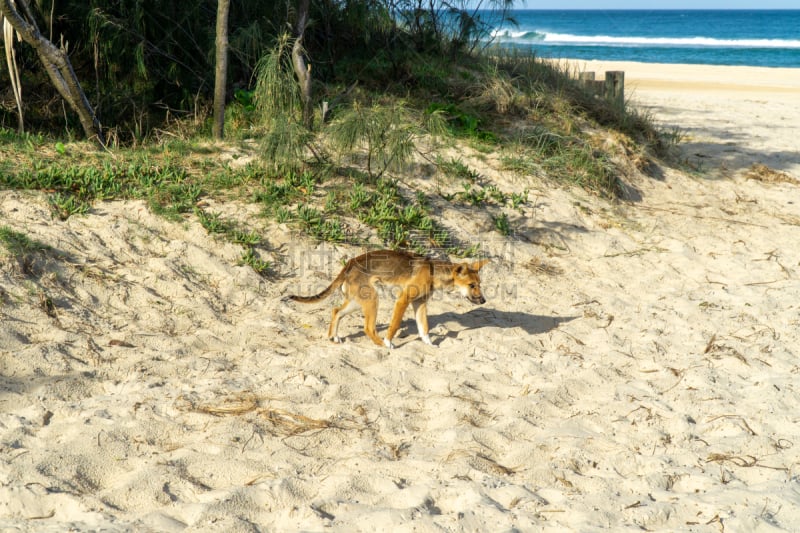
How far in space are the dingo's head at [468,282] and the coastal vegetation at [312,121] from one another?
1.42m

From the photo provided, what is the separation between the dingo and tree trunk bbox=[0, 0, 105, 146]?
4602mm

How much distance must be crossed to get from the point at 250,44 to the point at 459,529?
8.72 m

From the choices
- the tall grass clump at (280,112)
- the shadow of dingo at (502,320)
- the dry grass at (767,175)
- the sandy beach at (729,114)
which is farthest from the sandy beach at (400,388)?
the sandy beach at (729,114)

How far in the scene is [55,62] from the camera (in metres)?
9.12

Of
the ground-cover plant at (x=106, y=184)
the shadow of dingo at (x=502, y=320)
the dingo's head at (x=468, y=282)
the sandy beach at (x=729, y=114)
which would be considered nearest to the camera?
the dingo's head at (x=468, y=282)

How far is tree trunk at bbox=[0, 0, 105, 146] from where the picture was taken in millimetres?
8656

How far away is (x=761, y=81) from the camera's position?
29.4m

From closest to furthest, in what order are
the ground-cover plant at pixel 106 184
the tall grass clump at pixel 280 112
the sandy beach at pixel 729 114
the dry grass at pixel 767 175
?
the ground-cover plant at pixel 106 184 < the tall grass clump at pixel 280 112 < the dry grass at pixel 767 175 < the sandy beach at pixel 729 114

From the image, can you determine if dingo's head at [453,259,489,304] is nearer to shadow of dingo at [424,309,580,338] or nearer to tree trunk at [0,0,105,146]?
shadow of dingo at [424,309,580,338]

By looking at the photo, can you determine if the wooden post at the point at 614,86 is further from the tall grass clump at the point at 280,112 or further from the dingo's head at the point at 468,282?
the dingo's head at the point at 468,282

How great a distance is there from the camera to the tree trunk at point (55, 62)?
8.66 metres

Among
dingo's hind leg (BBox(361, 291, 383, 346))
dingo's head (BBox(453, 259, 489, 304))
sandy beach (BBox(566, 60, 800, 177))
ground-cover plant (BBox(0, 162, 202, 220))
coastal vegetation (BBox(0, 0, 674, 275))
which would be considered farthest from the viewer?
sandy beach (BBox(566, 60, 800, 177))

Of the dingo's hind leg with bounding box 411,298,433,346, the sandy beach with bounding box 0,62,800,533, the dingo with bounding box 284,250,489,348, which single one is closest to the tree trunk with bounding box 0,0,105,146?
the sandy beach with bounding box 0,62,800,533

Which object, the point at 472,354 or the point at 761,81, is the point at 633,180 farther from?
the point at 761,81
